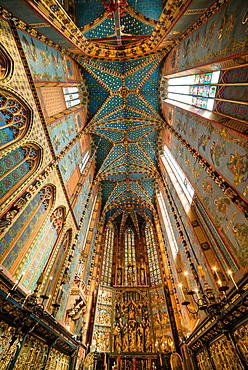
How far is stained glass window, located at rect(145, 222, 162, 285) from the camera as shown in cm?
1681

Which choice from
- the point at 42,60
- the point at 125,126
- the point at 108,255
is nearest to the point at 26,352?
the point at 42,60

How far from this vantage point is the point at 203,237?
8.90 metres

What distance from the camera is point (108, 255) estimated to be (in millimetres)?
19016

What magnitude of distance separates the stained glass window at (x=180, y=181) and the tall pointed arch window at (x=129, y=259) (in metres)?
9.62

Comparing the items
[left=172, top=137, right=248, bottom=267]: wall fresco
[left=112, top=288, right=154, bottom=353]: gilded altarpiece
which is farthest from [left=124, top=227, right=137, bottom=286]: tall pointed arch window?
[left=172, top=137, right=248, bottom=267]: wall fresco

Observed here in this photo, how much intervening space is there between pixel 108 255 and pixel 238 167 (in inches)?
624

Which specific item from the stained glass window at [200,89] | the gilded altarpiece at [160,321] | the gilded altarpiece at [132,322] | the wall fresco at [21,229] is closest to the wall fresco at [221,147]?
the stained glass window at [200,89]

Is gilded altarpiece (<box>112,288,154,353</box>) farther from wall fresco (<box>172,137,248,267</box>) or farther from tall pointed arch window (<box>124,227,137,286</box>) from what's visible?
wall fresco (<box>172,137,248,267</box>)

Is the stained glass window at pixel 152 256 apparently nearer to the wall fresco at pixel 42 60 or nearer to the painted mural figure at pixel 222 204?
the painted mural figure at pixel 222 204

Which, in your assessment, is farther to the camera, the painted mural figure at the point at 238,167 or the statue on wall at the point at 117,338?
the statue on wall at the point at 117,338

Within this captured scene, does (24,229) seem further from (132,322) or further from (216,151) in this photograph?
(132,322)

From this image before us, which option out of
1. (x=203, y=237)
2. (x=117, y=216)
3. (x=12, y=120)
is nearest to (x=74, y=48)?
(x=12, y=120)

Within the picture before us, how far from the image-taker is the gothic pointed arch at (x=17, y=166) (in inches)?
249

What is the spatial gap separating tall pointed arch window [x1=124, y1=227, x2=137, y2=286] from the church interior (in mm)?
209
